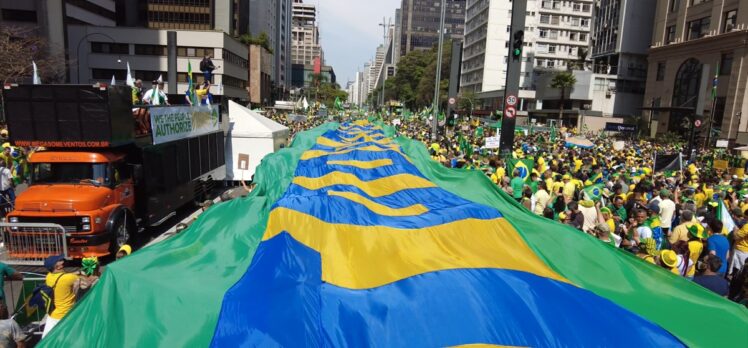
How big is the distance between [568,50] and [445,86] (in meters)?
25.4

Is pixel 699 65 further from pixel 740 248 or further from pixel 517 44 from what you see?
pixel 740 248

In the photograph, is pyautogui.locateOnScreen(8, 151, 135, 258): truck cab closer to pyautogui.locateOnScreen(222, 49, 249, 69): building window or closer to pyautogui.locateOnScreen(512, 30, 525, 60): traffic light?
pyautogui.locateOnScreen(512, 30, 525, 60): traffic light

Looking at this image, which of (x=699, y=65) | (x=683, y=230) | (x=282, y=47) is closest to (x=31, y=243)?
(x=683, y=230)

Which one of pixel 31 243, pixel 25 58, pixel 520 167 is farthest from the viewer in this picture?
pixel 25 58

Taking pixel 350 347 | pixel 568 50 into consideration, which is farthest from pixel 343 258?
pixel 568 50

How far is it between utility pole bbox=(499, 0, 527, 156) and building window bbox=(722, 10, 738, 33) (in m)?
42.4

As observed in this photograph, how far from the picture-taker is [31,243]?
9.36m

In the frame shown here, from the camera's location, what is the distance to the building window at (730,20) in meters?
47.4

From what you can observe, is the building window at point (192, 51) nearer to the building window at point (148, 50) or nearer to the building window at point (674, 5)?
the building window at point (148, 50)

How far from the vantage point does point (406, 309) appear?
187 inches

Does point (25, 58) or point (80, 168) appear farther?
point (25, 58)

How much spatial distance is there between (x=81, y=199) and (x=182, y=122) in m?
4.90

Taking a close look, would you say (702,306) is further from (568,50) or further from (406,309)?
(568,50)

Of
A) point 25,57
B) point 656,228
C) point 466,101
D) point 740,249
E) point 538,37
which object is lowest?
point 740,249
